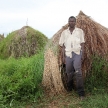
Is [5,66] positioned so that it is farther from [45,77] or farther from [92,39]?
[92,39]

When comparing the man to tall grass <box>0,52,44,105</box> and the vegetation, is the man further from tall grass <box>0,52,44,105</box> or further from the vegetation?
tall grass <box>0,52,44,105</box>

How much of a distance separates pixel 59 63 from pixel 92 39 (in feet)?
3.47

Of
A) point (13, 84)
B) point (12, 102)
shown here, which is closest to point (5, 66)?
point (13, 84)

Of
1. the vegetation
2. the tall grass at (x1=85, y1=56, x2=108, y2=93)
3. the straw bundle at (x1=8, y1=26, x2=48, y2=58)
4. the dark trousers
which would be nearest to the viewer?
the vegetation

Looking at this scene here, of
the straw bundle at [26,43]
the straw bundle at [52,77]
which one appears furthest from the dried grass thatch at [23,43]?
the straw bundle at [52,77]

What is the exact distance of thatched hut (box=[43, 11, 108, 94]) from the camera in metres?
7.57

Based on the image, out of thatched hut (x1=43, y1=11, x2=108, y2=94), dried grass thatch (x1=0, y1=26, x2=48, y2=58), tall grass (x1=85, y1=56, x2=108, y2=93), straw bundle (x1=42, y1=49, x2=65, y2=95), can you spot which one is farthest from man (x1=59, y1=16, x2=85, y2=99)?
dried grass thatch (x1=0, y1=26, x2=48, y2=58)

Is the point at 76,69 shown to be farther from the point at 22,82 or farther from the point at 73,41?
the point at 22,82

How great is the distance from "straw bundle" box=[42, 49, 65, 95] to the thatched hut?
185mm

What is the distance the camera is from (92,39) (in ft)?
25.2

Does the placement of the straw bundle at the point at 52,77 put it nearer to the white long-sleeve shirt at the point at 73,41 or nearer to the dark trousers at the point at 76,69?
the dark trousers at the point at 76,69

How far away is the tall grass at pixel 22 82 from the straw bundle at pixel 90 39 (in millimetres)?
682

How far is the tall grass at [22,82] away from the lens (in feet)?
22.4

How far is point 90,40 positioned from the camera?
767 centimetres
